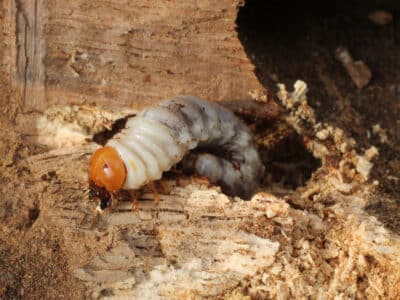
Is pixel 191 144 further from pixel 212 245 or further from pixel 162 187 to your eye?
pixel 212 245

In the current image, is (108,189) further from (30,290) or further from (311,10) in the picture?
(311,10)

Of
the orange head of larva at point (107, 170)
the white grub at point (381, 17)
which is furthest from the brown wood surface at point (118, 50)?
the white grub at point (381, 17)

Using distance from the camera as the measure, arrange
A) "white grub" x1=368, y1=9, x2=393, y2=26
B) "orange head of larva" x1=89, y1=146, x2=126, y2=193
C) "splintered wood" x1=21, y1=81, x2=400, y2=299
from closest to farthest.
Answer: "splintered wood" x1=21, y1=81, x2=400, y2=299 < "orange head of larva" x1=89, y1=146, x2=126, y2=193 < "white grub" x1=368, y1=9, x2=393, y2=26

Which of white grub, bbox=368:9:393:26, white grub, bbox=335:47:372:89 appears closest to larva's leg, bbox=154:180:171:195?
white grub, bbox=335:47:372:89

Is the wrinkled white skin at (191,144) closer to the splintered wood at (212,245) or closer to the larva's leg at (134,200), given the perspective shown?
the larva's leg at (134,200)

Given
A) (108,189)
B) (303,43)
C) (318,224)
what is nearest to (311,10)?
(303,43)

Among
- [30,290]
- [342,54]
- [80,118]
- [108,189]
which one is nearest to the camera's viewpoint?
[30,290]

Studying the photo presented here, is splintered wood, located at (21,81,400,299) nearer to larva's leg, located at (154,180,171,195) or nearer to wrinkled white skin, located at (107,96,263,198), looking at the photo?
larva's leg, located at (154,180,171,195)
